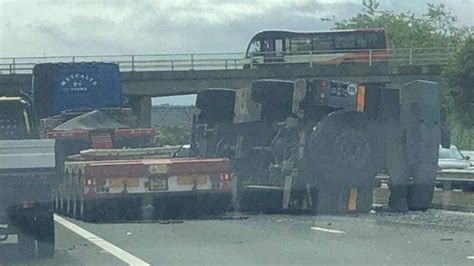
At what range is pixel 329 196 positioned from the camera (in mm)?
20703

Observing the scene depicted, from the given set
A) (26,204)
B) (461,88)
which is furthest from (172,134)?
(461,88)

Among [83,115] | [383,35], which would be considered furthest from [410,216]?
[383,35]

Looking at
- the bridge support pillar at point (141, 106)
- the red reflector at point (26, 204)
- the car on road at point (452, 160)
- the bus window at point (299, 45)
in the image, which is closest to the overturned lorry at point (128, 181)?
the red reflector at point (26, 204)

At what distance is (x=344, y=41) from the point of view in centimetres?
6219

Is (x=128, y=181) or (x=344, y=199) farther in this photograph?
(x=344, y=199)

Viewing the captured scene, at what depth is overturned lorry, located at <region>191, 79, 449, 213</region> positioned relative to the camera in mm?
20500

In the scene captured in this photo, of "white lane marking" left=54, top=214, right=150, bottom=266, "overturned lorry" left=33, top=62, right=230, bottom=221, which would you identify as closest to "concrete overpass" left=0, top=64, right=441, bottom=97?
"overturned lorry" left=33, top=62, right=230, bottom=221

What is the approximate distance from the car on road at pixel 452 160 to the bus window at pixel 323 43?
20.0 m

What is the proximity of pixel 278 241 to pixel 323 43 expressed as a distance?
151 feet

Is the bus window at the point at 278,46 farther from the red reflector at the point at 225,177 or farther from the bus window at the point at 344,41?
the red reflector at the point at 225,177

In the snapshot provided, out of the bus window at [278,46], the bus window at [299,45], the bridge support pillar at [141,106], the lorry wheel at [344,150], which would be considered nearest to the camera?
the lorry wheel at [344,150]

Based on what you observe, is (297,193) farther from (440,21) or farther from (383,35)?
(440,21)

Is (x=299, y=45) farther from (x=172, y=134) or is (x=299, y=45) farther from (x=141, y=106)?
(x=172, y=134)

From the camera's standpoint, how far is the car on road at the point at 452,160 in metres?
39.7
